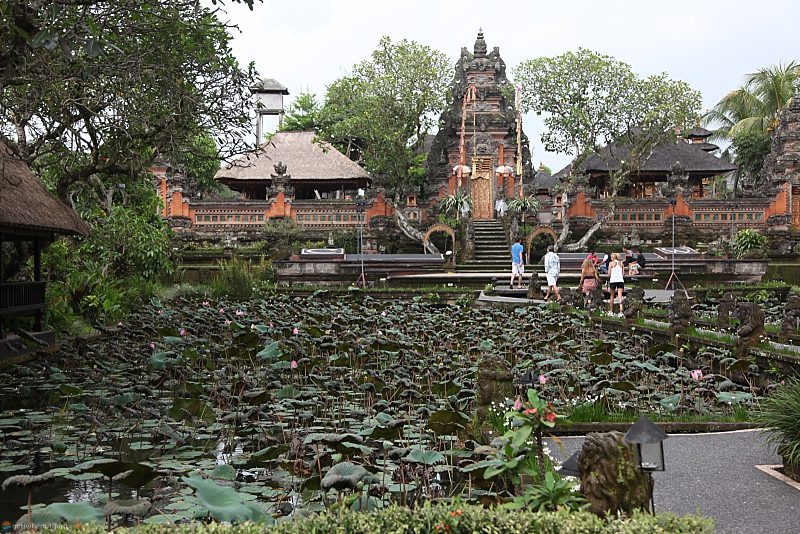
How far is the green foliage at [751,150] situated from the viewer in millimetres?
39297

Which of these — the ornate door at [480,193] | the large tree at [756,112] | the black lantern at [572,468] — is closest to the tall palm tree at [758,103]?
the large tree at [756,112]

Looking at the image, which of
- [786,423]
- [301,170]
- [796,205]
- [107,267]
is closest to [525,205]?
[301,170]

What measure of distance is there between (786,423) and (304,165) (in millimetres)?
30243

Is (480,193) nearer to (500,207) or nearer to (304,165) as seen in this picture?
(500,207)

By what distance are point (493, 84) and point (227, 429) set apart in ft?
95.3

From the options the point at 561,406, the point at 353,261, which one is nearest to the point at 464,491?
the point at 561,406

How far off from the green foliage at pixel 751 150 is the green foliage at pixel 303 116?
22255mm

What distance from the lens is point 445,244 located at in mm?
29156

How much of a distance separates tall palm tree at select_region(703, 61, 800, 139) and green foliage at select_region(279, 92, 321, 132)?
894 inches

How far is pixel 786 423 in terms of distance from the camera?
5.15 metres

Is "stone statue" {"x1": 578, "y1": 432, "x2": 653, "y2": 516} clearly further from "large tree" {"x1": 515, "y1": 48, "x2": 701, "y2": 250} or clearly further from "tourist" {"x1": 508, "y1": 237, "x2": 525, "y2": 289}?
"large tree" {"x1": 515, "y1": 48, "x2": 701, "y2": 250}

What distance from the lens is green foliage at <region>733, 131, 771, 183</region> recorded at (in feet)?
129

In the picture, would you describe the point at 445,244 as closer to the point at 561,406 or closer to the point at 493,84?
the point at 493,84

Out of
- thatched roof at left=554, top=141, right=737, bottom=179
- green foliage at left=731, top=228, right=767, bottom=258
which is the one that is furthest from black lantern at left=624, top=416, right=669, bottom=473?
thatched roof at left=554, top=141, right=737, bottom=179
